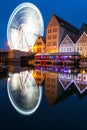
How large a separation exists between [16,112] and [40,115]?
0.94 m

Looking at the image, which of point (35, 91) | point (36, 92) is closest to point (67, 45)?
→ point (35, 91)

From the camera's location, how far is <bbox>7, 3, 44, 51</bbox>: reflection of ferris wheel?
56969mm

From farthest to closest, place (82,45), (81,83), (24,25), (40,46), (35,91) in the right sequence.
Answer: (40,46) → (82,45) → (24,25) → (81,83) → (35,91)

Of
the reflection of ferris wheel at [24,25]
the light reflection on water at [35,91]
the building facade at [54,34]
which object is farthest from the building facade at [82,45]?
the light reflection on water at [35,91]

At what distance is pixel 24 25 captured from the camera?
58.2 metres

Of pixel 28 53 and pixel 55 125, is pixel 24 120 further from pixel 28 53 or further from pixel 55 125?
pixel 28 53

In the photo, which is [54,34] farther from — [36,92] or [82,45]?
[36,92]

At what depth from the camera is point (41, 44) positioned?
7444 cm

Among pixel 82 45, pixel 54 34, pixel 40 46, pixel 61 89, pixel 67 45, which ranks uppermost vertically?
pixel 54 34

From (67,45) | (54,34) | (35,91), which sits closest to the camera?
(35,91)

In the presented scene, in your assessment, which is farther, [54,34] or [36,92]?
[54,34]

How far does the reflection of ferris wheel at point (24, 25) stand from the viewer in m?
57.0

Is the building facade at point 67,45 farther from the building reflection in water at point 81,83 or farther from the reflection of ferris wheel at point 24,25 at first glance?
the building reflection in water at point 81,83

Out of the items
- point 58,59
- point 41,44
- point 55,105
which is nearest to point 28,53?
point 41,44
